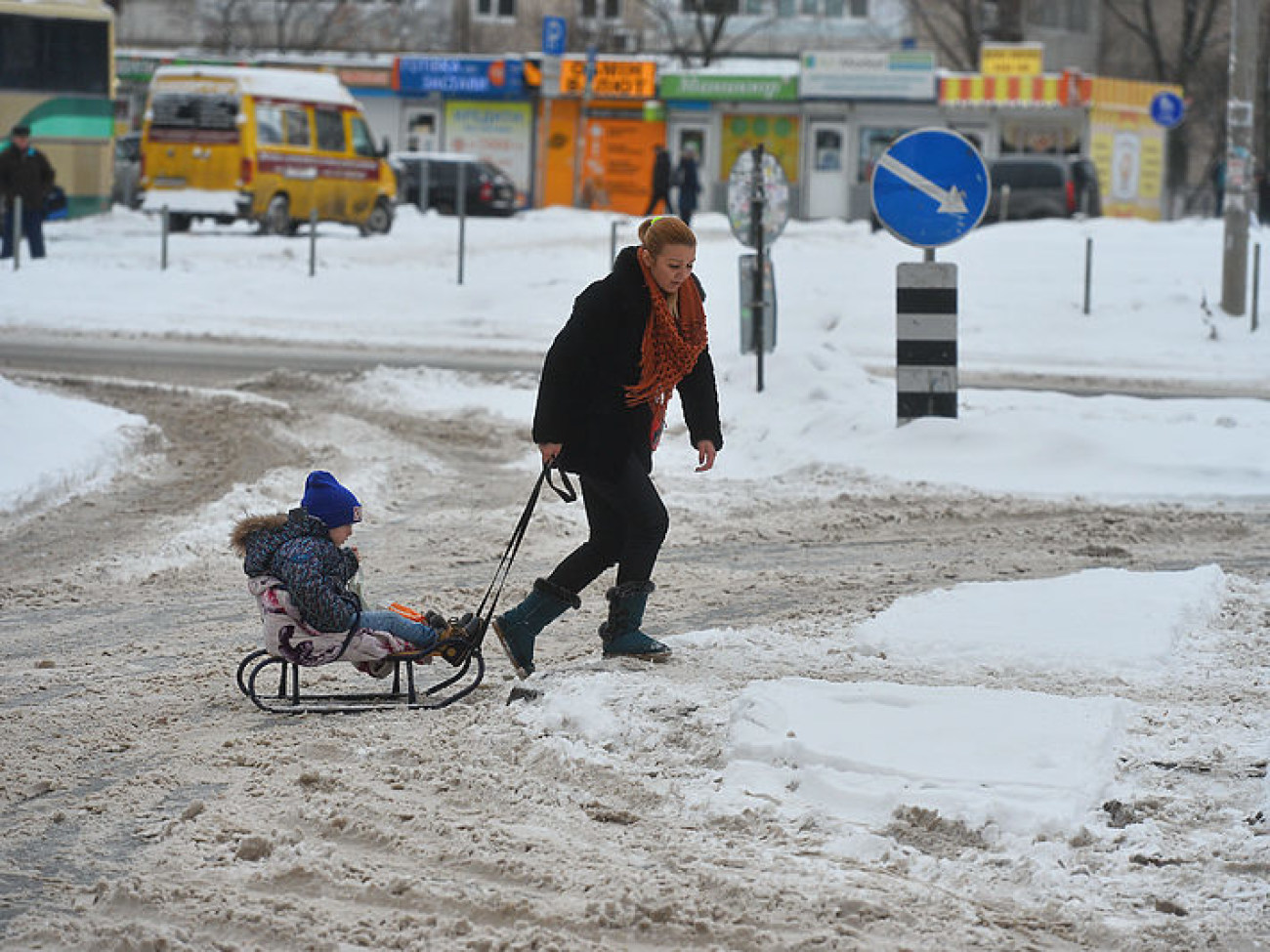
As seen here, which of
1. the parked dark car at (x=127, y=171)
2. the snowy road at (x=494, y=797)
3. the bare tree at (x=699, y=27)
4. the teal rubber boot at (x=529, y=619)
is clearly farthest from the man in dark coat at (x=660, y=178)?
the teal rubber boot at (x=529, y=619)

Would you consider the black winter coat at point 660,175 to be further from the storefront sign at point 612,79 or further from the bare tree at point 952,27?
the bare tree at point 952,27

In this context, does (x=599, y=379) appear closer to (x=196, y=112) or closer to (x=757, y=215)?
(x=757, y=215)

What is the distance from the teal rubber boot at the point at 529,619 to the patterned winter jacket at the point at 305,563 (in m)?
0.59

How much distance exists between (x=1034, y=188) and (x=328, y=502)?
116 feet

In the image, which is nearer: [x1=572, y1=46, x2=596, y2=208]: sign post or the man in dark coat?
the man in dark coat

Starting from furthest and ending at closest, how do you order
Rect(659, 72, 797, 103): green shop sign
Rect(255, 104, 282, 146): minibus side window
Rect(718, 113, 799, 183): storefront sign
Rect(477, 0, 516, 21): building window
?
Rect(477, 0, 516, 21): building window, Rect(718, 113, 799, 183): storefront sign, Rect(659, 72, 797, 103): green shop sign, Rect(255, 104, 282, 146): minibus side window

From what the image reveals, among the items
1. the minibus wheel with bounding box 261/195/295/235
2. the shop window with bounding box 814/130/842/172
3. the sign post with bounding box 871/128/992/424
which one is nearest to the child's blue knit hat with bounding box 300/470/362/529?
the sign post with bounding box 871/128/992/424

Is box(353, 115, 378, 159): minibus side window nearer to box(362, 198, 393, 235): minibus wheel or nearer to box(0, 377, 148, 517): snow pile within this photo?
box(362, 198, 393, 235): minibus wheel

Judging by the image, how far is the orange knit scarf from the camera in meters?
6.83

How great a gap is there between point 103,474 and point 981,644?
258 inches

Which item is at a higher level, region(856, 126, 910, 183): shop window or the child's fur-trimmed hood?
region(856, 126, 910, 183): shop window

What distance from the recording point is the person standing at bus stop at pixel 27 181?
2747 cm

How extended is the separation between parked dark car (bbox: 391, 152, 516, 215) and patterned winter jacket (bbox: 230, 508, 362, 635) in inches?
1476

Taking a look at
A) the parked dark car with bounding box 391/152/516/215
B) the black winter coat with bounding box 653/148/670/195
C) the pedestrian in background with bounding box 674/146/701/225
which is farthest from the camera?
the parked dark car with bounding box 391/152/516/215
